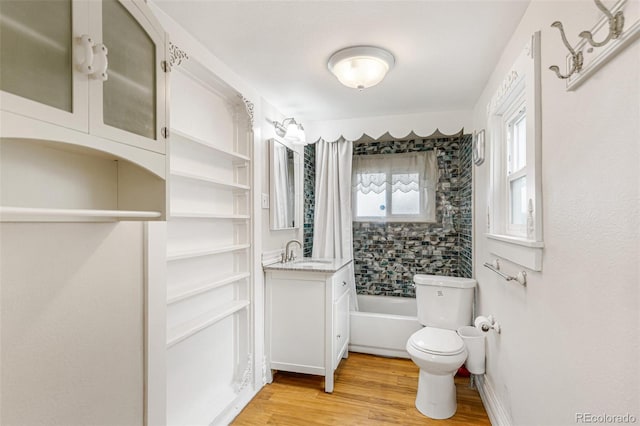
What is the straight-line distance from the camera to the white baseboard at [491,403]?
6.02ft

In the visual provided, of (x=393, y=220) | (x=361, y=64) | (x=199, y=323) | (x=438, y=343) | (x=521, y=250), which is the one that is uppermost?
(x=361, y=64)

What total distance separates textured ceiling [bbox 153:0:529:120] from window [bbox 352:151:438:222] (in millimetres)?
1095

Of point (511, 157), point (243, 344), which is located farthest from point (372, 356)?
point (511, 157)

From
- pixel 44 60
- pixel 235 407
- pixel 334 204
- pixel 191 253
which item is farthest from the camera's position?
pixel 334 204

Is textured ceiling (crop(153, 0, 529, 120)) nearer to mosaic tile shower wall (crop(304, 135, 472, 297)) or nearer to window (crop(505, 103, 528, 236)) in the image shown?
window (crop(505, 103, 528, 236))

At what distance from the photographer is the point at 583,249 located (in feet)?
3.31

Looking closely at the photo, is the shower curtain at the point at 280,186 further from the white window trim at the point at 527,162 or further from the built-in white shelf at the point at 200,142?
the white window trim at the point at 527,162

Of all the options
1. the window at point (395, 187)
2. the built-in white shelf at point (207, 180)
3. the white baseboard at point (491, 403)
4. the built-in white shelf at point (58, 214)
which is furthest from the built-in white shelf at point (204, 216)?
the white baseboard at point (491, 403)

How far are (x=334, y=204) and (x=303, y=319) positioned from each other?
1250 millimetres

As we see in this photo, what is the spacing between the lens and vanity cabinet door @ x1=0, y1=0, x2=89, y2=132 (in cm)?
71

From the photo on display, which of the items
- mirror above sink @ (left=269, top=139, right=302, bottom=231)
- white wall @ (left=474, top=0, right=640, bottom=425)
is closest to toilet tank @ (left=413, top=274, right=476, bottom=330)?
white wall @ (left=474, top=0, right=640, bottom=425)

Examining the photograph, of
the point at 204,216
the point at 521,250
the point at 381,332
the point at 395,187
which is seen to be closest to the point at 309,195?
the point at 395,187

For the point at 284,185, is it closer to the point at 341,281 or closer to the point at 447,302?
the point at 341,281

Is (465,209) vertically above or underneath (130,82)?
underneath
